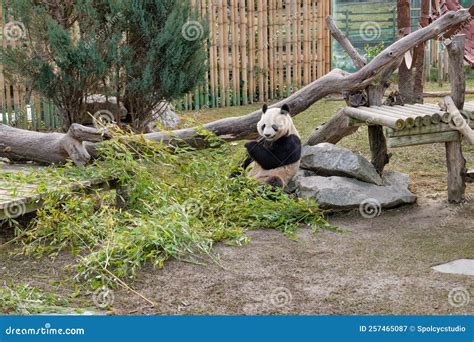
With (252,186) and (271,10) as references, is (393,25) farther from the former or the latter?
(252,186)

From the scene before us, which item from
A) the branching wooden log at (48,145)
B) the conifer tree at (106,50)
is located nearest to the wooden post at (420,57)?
the conifer tree at (106,50)

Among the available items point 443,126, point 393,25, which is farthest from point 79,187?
point 393,25

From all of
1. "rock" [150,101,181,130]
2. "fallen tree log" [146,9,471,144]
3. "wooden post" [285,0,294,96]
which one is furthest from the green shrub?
"wooden post" [285,0,294,96]

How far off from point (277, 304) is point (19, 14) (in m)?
5.35

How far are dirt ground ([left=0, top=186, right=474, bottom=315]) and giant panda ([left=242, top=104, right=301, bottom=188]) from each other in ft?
2.41

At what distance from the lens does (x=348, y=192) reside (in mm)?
5844

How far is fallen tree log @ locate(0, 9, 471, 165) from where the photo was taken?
6434mm

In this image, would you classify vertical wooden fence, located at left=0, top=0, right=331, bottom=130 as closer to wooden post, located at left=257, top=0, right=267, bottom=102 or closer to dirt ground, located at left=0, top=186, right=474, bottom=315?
wooden post, located at left=257, top=0, right=267, bottom=102

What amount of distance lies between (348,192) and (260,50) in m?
6.18

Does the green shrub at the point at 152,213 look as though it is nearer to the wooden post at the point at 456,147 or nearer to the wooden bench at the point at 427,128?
the wooden bench at the point at 427,128

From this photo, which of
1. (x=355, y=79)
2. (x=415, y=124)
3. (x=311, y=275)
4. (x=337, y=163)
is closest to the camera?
(x=311, y=275)

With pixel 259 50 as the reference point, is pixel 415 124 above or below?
below

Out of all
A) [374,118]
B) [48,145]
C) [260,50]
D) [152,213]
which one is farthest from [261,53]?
[152,213]

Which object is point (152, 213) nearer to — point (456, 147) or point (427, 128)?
point (427, 128)
